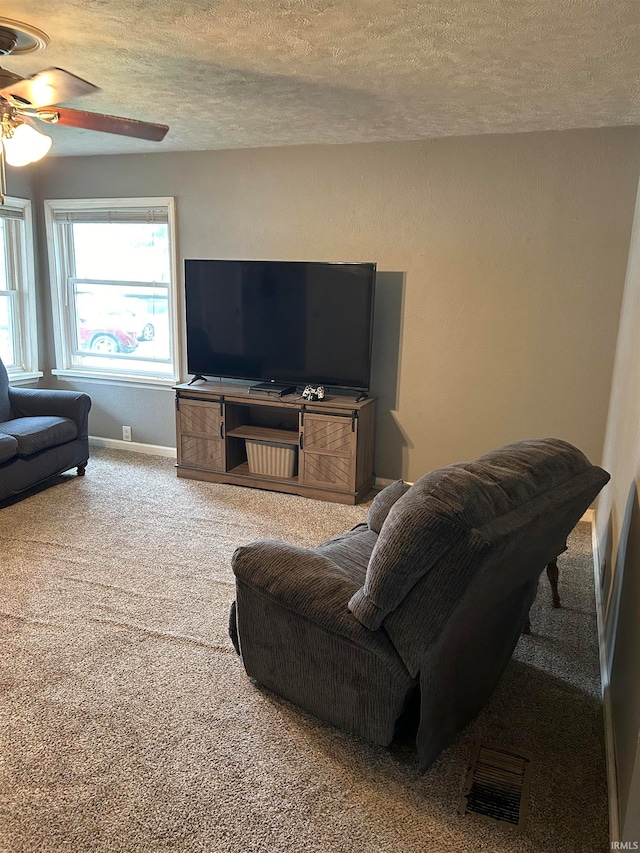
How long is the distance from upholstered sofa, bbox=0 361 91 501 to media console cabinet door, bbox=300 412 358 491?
1.67 m

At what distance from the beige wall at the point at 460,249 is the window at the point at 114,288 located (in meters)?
0.32

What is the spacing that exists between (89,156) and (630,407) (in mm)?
4475

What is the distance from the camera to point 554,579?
2928 mm

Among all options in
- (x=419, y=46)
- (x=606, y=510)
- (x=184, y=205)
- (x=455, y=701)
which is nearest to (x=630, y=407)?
(x=606, y=510)

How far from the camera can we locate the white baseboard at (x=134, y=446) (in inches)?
209

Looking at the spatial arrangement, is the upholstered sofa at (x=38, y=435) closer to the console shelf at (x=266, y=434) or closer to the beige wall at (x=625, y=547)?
the console shelf at (x=266, y=434)

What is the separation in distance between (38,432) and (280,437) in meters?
1.62

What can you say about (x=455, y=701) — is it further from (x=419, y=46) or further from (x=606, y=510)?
(x=419, y=46)

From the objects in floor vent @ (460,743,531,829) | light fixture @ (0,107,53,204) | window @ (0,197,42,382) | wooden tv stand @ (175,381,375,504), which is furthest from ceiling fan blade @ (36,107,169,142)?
window @ (0,197,42,382)

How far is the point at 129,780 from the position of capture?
193 centimetres

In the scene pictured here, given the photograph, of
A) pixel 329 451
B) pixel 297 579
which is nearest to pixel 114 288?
pixel 329 451

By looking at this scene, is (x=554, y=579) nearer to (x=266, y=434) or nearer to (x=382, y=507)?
(x=382, y=507)

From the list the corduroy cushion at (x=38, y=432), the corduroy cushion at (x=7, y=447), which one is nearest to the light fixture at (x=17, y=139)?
the corduroy cushion at (x=7, y=447)

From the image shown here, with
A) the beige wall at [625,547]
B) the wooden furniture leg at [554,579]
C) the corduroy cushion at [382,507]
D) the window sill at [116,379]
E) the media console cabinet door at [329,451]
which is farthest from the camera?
the window sill at [116,379]
